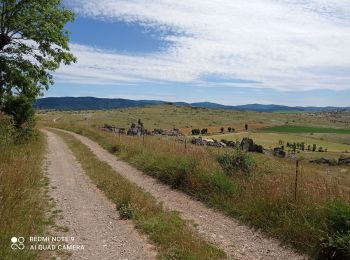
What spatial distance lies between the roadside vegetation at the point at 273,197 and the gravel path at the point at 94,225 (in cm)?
294

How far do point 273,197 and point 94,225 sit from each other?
4348 millimetres

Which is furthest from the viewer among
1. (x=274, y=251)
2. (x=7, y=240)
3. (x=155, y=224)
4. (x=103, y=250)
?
(x=155, y=224)

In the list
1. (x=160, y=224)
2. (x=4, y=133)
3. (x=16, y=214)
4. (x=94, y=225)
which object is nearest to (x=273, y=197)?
(x=160, y=224)

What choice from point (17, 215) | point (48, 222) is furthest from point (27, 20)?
point (17, 215)

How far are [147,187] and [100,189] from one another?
5.81ft

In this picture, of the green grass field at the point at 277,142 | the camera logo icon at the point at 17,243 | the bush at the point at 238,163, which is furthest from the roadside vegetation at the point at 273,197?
the green grass field at the point at 277,142

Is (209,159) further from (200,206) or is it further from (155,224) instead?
(155,224)

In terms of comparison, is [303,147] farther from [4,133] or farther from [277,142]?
[4,133]

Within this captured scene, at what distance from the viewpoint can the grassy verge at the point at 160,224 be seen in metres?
7.10

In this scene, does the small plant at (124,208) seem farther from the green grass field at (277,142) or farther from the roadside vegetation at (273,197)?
the green grass field at (277,142)

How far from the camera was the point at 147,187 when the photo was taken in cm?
1387

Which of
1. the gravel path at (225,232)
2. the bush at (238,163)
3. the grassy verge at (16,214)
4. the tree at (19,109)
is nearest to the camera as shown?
the grassy verge at (16,214)

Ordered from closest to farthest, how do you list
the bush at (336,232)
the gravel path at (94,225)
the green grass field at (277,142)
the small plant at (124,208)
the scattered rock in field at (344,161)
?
1. the bush at (336,232)
2. the gravel path at (94,225)
3. the small plant at (124,208)
4. the scattered rock in field at (344,161)
5. the green grass field at (277,142)

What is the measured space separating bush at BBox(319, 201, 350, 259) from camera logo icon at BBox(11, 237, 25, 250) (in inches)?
204
